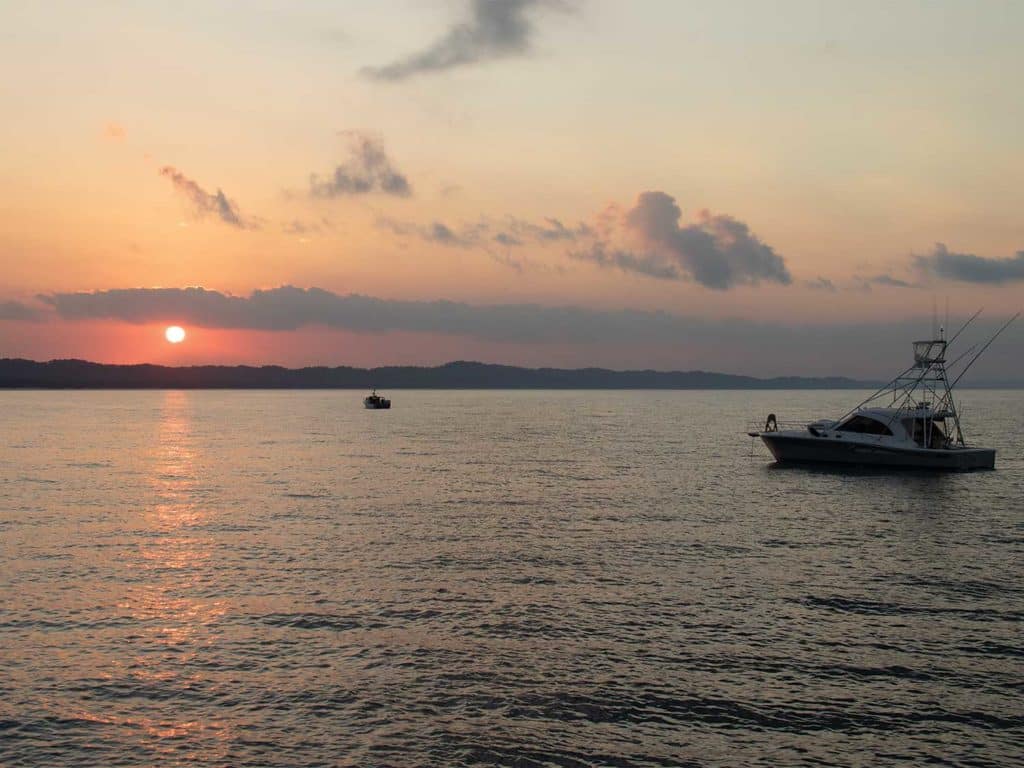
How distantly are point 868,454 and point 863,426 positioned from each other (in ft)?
8.87

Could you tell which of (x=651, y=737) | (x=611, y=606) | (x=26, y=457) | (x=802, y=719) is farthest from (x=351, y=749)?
(x=26, y=457)

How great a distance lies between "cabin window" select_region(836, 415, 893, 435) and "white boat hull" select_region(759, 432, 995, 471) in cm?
149

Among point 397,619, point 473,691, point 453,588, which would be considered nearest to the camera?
point 473,691

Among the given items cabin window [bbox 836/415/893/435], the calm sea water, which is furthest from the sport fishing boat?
the calm sea water

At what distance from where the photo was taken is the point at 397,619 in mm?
28500

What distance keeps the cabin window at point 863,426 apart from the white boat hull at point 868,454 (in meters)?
1.49

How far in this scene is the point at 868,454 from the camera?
74.7 m

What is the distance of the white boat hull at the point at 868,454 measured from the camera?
7344cm

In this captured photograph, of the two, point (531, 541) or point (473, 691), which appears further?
point (531, 541)

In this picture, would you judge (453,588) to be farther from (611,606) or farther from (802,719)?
(802,719)

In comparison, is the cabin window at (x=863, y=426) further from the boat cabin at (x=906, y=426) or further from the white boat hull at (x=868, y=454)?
the white boat hull at (x=868, y=454)

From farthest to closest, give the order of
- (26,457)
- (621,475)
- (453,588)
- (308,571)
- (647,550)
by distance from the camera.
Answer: (26,457), (621,475), (647,550), (308,571), (453,588)

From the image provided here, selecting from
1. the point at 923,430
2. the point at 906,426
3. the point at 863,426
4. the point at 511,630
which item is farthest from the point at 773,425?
the point at 511,630

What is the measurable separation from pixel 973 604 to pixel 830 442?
46.6 m
